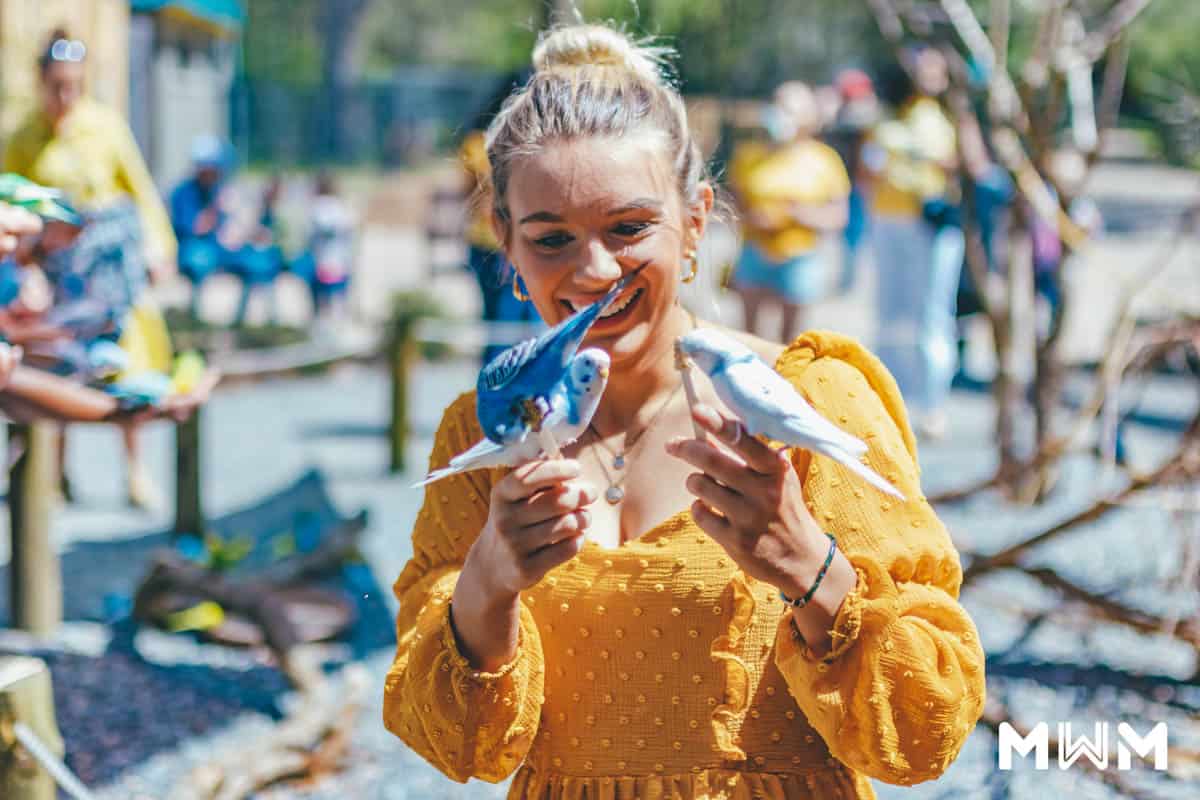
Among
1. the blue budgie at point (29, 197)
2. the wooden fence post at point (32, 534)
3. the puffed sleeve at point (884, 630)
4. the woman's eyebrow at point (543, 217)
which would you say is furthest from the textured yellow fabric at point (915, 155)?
the woman's eyebrow at point (543, 217)

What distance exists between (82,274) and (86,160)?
6.11ft

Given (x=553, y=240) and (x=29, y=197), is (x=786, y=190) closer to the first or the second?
(x=29, y=197)

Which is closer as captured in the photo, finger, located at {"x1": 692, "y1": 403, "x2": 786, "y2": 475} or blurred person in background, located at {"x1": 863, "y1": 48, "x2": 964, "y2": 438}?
finger, located at {"x1": 692, "y1": 403, "x2": 786, "y2": 475}

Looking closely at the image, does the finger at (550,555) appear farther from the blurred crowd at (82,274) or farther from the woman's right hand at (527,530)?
the blurred crowd at (82,274)

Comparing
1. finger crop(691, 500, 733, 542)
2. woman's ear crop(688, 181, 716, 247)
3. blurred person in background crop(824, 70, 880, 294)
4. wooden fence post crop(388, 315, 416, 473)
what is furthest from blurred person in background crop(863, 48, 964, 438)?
finger crop(691, 500, 733, 542)

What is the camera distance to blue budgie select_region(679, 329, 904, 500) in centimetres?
131

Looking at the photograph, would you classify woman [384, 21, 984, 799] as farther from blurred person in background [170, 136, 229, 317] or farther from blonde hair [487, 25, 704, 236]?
blurred person in background [170, 136, 229, 317]

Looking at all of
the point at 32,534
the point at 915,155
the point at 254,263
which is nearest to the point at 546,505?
the point at 32,534

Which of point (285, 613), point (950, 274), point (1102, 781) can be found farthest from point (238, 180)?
point (1102, 781)

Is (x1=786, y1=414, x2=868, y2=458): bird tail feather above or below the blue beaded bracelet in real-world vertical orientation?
above

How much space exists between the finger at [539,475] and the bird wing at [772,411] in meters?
0.18

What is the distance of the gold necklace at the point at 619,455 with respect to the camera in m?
1.76

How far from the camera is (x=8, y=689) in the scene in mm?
2201

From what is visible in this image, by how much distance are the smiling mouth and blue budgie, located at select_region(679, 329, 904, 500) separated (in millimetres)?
287
